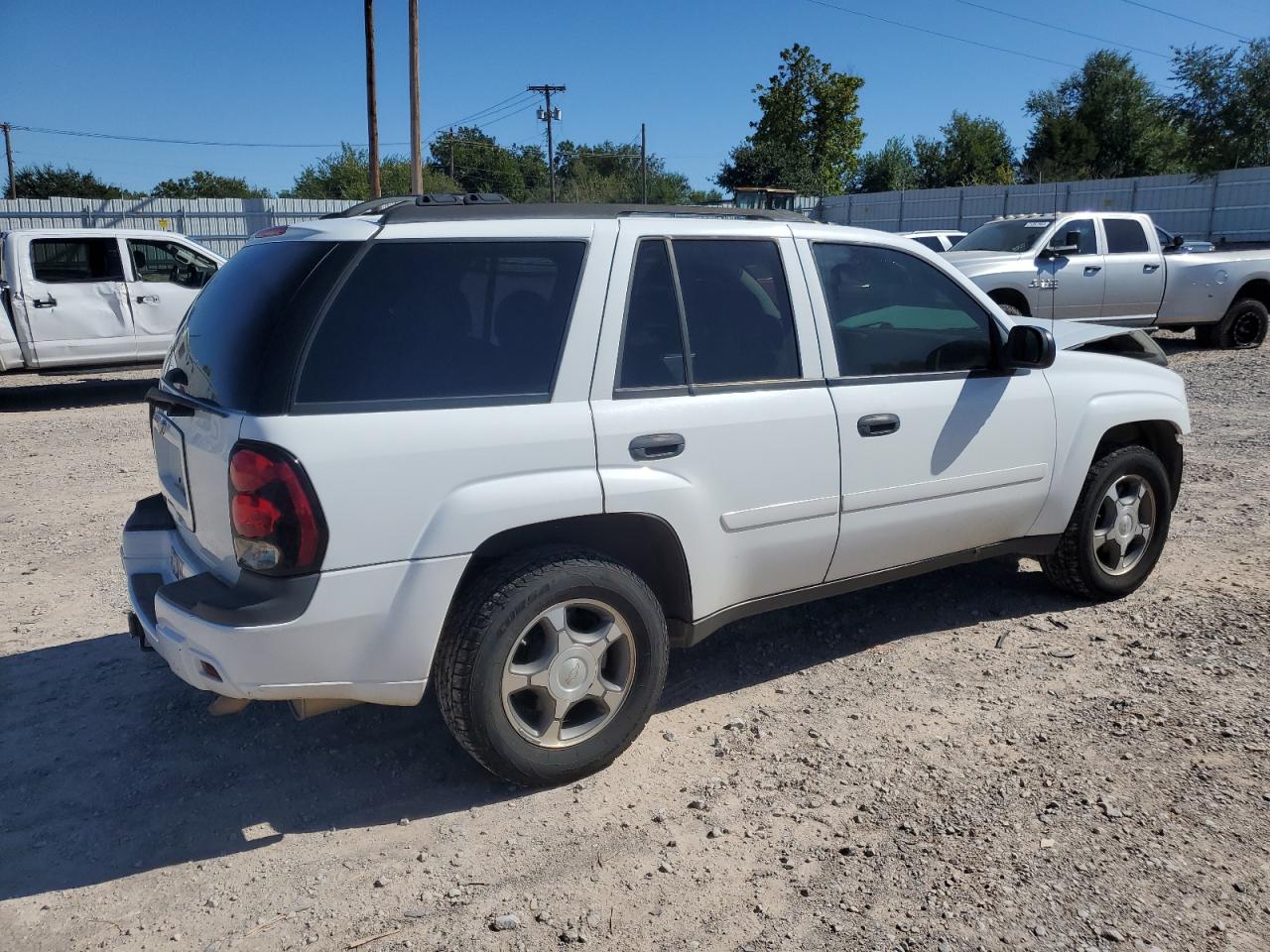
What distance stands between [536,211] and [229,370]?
1114 millimetres

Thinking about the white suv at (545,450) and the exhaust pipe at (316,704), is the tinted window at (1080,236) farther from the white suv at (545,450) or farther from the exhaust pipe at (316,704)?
the exhaust pipe at (316,704)

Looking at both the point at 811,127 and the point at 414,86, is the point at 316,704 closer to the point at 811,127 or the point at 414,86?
the point at 414,86

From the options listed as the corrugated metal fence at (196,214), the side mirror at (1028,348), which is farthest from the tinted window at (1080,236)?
the corrugated metal fence at (196,214)

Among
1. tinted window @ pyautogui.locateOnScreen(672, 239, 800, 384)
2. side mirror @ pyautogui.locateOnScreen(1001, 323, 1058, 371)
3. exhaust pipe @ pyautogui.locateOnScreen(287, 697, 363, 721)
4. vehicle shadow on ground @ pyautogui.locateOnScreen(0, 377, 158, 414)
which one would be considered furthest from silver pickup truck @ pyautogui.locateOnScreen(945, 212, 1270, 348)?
exhaust pipe @ pyautogui.locateOnScreen(287, 697, 363, 721)

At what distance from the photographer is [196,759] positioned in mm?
3586

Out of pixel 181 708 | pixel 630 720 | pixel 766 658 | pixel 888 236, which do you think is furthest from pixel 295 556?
pixel 888 236

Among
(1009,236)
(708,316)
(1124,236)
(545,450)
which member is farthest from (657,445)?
(1124,236)

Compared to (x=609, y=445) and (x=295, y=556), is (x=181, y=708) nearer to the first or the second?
(x=295, y=556)

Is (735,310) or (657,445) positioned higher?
(735,310)

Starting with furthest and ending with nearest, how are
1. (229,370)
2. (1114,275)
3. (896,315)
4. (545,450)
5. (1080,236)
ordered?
1. (1114,275)
2. (1080,236)
3. (896,315)
4. (545,450)
5. (229,370)

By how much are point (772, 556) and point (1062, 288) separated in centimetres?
1065

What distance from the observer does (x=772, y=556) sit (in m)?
3.72

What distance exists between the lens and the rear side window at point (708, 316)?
11.3 feet

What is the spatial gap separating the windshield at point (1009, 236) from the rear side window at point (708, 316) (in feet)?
33.8
